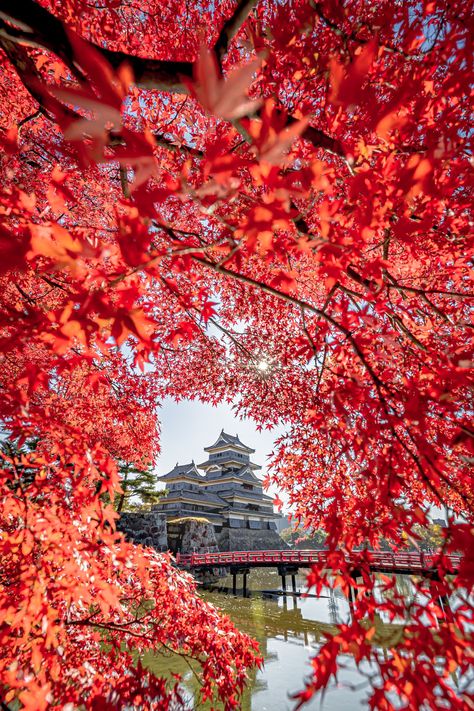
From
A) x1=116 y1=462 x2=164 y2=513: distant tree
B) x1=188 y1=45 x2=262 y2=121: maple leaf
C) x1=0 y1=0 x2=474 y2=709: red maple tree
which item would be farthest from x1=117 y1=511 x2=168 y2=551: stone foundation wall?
x1=188 y1=45 x2=262 y2=121: maple leaf

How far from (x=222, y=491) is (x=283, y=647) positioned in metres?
24.5

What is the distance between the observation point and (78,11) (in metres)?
4.43

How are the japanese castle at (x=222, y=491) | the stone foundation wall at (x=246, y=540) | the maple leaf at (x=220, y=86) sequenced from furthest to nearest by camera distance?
the japanese castle at (x=222, y=491) → the stone foundation wall at (x=246, y=540) → the maple leaf at (x=220, y=86)

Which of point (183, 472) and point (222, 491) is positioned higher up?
point (183, 472)

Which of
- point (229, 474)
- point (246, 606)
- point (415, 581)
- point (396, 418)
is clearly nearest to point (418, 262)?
point (396, 418)

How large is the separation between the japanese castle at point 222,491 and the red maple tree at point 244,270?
25.0 m

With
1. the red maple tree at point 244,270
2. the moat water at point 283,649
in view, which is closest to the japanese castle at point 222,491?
the moat water at point 283,649

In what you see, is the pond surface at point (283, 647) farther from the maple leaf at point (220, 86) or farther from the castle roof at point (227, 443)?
the castle roof at point (227, 443)

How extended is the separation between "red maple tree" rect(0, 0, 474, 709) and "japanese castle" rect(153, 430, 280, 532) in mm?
25021

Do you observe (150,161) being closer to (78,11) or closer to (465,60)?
(465,60)

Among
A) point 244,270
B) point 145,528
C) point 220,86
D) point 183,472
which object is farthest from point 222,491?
point 220,86

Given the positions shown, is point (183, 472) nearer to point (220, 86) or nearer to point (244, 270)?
point (244, 270)

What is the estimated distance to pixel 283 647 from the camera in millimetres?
11789

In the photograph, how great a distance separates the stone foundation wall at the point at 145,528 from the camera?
2084cm
